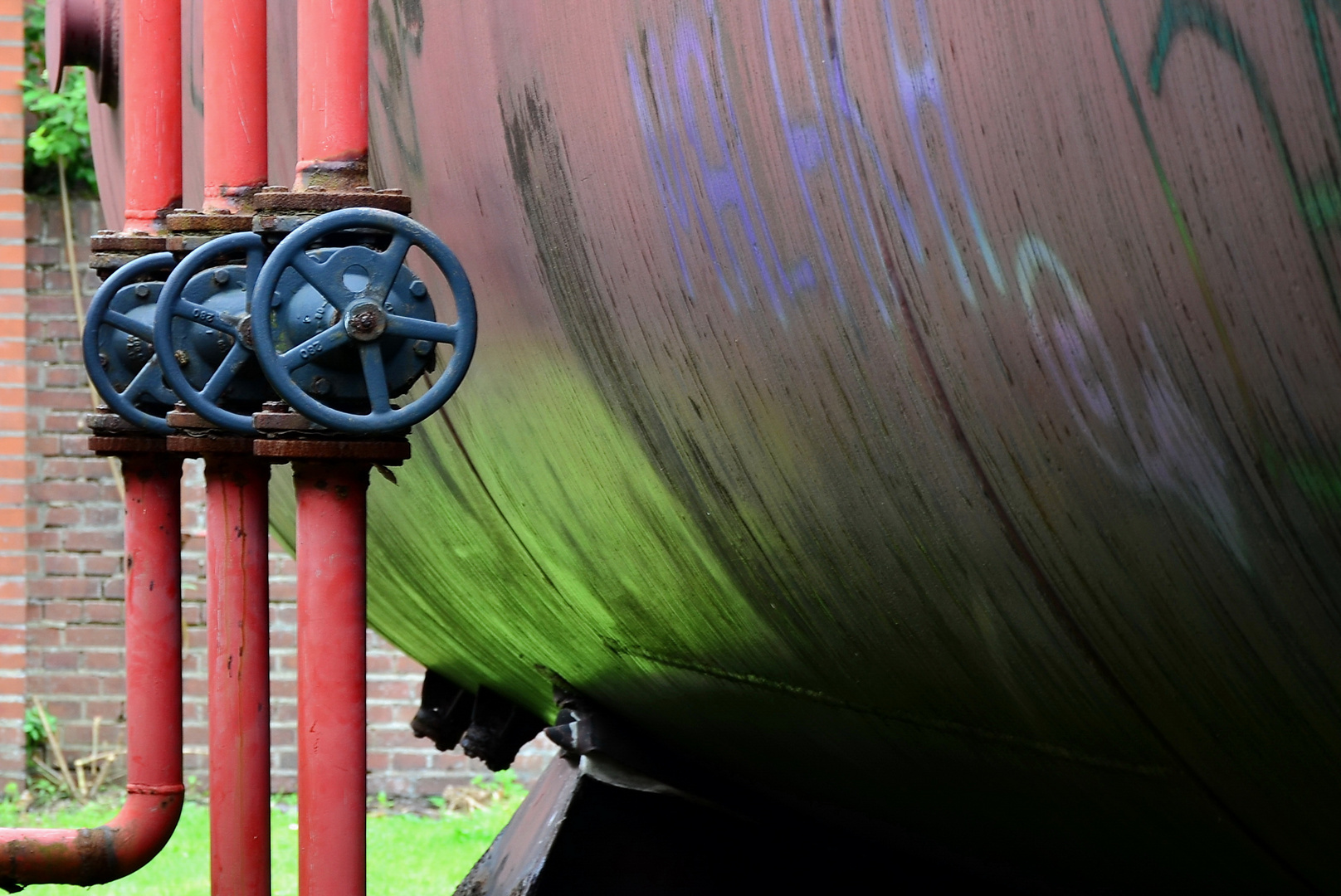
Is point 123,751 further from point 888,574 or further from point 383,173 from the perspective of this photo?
point 888,574

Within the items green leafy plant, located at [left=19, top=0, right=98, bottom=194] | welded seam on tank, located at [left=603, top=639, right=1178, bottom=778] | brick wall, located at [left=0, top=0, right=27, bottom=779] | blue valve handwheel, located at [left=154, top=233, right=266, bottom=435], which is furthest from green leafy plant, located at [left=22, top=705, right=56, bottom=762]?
blue valve handwheel, located at [left=154, top=233, right=266, bottom=435]

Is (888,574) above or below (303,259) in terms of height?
below

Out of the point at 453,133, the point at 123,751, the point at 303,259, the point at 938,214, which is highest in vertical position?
the point at 453,133

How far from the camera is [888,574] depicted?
1063 millimetres

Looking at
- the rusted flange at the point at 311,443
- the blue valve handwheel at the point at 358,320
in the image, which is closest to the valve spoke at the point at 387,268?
the blue valve handwheel at the point at 358,320

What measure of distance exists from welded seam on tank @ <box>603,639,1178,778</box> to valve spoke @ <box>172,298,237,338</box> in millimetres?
529

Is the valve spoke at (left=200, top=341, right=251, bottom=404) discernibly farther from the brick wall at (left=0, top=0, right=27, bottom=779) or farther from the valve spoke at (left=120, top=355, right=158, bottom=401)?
the brick wall at (left=0, top=0, right=27, bottom=779)

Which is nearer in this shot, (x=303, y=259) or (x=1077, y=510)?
(x=1077, y=510)

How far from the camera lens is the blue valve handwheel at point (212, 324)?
4.36ft

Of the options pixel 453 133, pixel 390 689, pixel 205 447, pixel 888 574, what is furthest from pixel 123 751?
pixel 888 574

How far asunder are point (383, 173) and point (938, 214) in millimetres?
843

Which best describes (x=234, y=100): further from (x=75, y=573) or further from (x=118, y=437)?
(x=75, y=573)

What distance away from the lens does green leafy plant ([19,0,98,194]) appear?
5465mm

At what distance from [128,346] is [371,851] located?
3470mm
